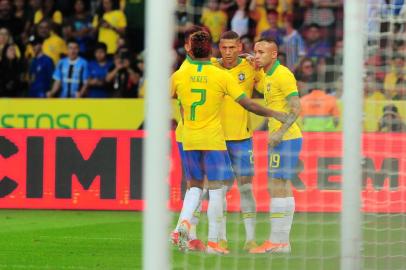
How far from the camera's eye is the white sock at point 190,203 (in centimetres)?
1001

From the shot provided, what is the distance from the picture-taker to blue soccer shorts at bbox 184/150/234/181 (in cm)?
1028

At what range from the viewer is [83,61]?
55.8 ft

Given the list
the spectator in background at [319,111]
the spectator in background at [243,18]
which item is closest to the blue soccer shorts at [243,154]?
the spectator in background at [243,18]

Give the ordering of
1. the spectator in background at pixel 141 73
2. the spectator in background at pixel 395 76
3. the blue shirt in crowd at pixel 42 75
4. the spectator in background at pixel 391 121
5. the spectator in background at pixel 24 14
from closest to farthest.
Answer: the spectator in background at pixel 395 76 → the spectator in background at pixel 391 121 → the spectator in background at pixel 141 73 → the blue shirt in crowd at pixel 42 75 → the spectator in background at pixel 24 14

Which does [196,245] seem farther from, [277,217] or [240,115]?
[240,115]

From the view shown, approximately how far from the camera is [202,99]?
10.2 m

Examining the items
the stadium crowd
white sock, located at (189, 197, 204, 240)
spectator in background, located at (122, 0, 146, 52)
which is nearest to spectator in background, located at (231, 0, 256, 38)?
the stadium crowd

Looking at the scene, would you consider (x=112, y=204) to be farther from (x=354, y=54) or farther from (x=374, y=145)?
(x=354, y=54)

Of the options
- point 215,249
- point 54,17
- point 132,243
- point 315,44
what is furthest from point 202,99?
point 54,17

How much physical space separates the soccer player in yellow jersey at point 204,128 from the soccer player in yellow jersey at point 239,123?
1.23 feet

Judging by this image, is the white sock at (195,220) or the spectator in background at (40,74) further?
the spectator in background at (40,74)

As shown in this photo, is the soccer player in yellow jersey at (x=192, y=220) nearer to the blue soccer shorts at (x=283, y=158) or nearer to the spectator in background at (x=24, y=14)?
the blue soccer shorts at (x=283, y=158)

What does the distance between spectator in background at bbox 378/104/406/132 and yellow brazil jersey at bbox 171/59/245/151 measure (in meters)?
1.99

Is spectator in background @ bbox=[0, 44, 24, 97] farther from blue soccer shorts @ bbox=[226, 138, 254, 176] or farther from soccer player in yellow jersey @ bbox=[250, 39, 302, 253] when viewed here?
soccer player in yellow jersey @ bbox=[250, 39, 302, 253]
